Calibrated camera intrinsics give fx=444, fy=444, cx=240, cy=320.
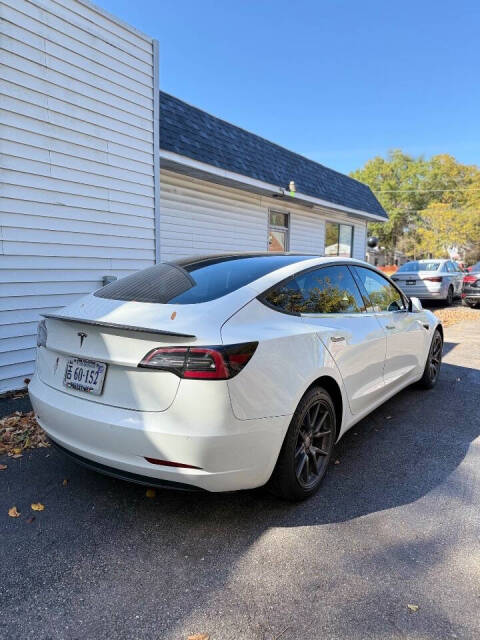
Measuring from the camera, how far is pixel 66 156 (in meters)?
5.07

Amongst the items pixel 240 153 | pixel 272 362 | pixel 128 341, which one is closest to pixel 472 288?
pixel 240 153

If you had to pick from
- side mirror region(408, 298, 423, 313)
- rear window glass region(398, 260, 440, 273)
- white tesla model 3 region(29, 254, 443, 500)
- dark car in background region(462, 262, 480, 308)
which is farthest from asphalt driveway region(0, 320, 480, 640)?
rear window glass region(398, 260, 440, 273)

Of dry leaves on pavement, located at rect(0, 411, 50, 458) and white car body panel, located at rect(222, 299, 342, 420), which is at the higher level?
white car body panel, located at rect(222, 299, 342, 420)

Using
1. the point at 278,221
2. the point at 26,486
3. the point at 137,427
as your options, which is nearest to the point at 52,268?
Answer: the point at 26,486

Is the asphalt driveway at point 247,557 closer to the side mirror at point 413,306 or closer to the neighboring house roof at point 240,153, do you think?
the side mirror at point 413,306

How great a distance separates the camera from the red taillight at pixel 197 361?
2.14 metres

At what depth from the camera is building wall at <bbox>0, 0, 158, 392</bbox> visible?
15.1 ft

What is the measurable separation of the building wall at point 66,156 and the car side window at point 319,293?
3.26m

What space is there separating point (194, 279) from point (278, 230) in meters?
Result: 8.77

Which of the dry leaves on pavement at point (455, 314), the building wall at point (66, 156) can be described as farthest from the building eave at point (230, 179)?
the dry leaves on pavement at point (455, 314)

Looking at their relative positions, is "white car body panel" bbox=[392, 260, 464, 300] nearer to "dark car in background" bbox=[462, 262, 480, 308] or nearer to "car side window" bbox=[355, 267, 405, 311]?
"dark car in background" bbox=[462, 262, 480, 308]

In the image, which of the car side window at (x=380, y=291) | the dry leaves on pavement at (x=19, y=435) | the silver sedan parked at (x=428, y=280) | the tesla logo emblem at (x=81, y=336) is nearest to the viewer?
the tesla logo emblem at (x=81, y=336)

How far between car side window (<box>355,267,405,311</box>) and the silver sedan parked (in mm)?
A: 10073

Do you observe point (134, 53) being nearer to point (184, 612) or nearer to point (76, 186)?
point (76, 186)
